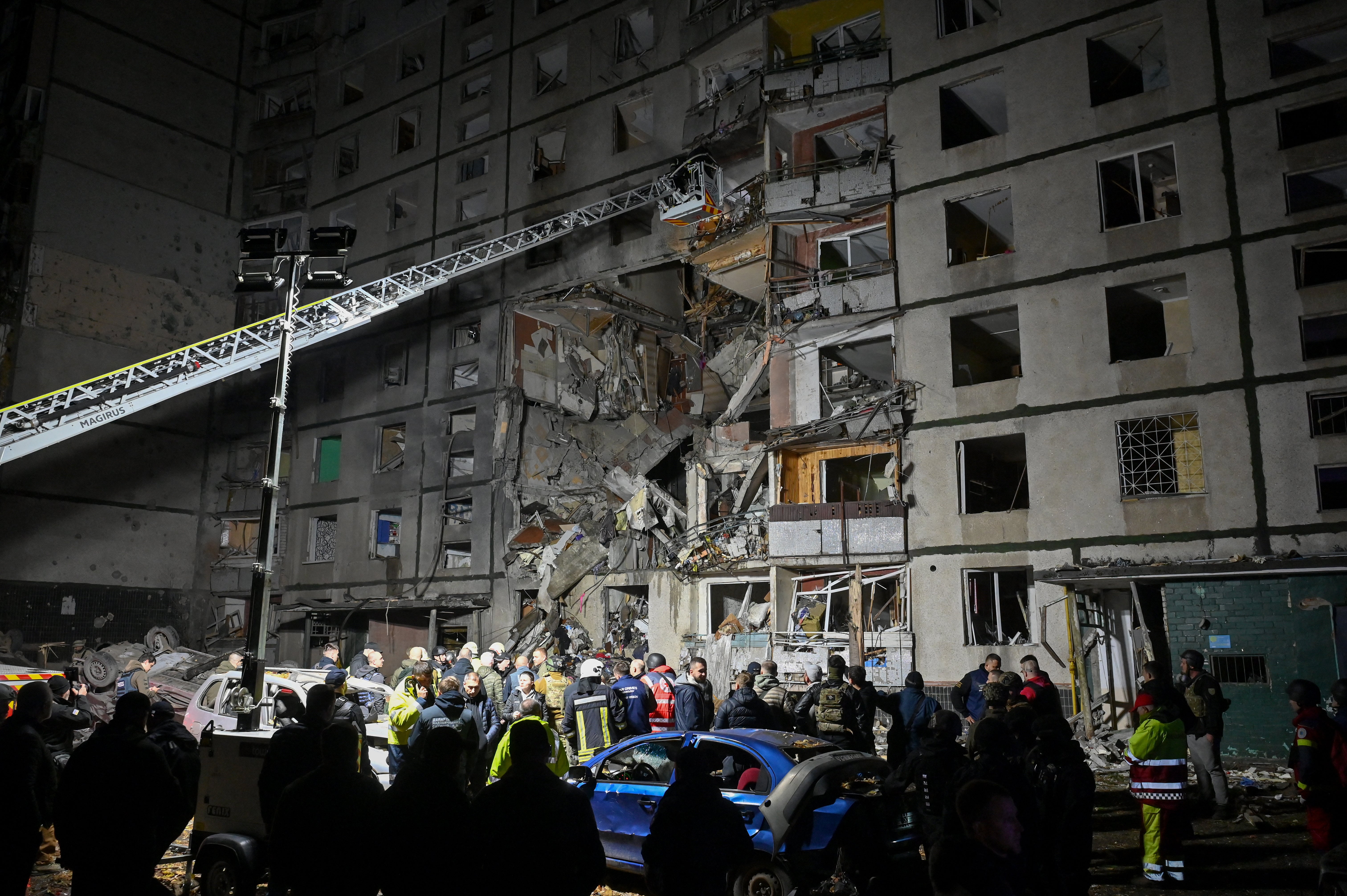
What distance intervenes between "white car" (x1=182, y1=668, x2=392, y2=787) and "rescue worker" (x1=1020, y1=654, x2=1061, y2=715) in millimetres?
8466

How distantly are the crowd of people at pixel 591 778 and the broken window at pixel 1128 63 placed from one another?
17.2m

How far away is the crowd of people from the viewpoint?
4527mm

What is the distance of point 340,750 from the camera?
488 cm

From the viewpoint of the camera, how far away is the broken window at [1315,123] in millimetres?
20922

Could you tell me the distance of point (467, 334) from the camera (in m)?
34.8

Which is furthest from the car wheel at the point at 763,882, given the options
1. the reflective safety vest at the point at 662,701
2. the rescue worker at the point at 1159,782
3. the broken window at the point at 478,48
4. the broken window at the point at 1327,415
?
the broken window at the point at 478,48

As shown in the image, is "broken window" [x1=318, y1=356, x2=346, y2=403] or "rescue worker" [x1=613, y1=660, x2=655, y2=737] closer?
"rescue worker" [x1=613, y1=660, x2=655, y2=737]

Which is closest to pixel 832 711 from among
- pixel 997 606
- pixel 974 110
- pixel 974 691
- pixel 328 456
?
pixel 974 691

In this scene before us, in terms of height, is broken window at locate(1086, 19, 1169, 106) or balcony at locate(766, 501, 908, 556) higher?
broken window at locate(1086, 19, 1169, 106)

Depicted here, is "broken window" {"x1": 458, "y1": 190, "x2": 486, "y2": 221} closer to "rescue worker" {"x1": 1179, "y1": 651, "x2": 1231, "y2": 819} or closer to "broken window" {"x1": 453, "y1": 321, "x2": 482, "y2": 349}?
"broken window" {"x1": 453, "y1": 321, "x2": 482, "y2": 349}

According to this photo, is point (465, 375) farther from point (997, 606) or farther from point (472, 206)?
point (997, 606)

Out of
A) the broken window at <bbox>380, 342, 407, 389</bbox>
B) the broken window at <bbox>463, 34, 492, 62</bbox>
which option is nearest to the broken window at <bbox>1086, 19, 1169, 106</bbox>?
the broken window at <bbox>463, 34, 492, 62</bbox>

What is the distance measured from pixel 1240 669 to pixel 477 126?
31351mm

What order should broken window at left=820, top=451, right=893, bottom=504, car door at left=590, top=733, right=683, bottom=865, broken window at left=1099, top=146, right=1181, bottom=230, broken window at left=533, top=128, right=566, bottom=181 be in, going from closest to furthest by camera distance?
Answer: car door at left=590, top=733, right=683, bottom=865 → broken window at left=1099, top=146, right=1181, bottom=230 → broken window at left=820, top=451, right=893, bottom=504 → broken window at left=533, top=128, right=566, bottom=181
